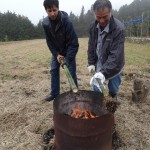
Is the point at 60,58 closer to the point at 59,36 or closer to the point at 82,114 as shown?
the point at 59,36

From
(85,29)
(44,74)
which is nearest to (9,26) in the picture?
(85,29)

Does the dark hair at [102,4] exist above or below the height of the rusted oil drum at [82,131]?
above

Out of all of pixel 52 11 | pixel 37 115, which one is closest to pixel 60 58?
pixel 52 11

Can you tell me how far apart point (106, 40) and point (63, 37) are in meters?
1.42

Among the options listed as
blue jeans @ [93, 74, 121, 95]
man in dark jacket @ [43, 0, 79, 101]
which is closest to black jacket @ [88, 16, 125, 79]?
blue jeans @ [93, 74, 121, 95]

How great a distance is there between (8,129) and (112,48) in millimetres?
2168

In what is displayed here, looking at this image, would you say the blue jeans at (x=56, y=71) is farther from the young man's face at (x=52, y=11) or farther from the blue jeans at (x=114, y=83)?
the blue jeans at (x=114, y=83)

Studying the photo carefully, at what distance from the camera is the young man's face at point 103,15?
3.19 meters

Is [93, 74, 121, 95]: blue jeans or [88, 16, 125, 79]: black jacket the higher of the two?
[88, 16, 125, 79]: black jacket

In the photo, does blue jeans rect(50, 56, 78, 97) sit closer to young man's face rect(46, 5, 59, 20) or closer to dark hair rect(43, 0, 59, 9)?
young man's face rect(46, 5, 59, 20)

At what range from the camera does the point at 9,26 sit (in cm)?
3972

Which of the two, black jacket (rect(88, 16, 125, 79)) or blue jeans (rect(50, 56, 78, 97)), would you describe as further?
blue jeans (rect(50, 56, 78, 97))

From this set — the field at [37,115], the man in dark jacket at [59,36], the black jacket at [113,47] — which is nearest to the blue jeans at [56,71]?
the man in dark jacket at [59,36]

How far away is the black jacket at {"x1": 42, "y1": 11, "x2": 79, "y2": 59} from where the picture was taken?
15.2 feet
